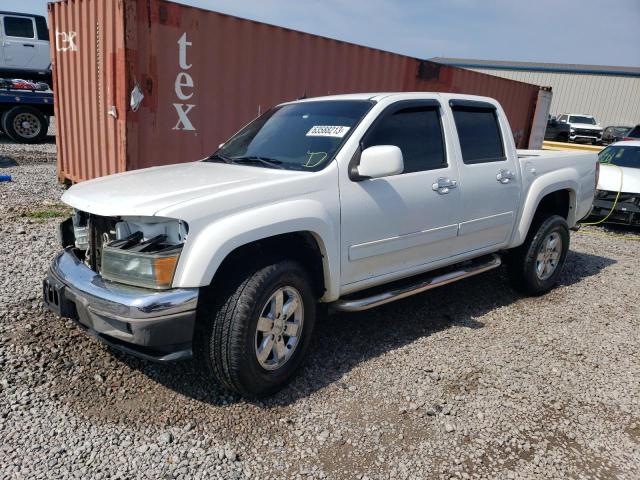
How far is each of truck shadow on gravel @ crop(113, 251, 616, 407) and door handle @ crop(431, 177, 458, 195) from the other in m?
1.15

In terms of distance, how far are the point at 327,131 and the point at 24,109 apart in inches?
470

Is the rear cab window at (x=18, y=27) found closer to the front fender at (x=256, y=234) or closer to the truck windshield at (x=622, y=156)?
the truck windshield at (x=622, y=156)

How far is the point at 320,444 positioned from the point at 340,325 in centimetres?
149

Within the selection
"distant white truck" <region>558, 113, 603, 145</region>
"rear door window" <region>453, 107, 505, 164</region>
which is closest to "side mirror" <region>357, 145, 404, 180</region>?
"rear door window" <region>453, 107, 505, 164</region>

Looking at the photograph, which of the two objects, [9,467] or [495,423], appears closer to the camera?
[9,467]

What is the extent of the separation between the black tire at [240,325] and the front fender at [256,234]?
22cm

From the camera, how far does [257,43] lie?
6996 millimetres

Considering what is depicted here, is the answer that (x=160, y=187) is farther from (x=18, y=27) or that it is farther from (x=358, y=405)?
(x=18, y=27)

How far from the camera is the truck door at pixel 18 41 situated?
606 inches

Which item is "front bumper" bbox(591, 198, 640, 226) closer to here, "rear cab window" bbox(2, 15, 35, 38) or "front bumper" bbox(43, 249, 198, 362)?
"front bumper" bbox(43, 249, 198, 362)

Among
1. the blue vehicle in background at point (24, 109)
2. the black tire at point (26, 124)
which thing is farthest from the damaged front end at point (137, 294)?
the black tire at point (26, 124)

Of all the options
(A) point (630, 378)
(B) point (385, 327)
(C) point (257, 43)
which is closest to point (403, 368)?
(B) point (385, 327)

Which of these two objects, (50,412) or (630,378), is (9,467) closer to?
(50,412)

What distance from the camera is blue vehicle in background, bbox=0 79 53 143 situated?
12.2 m
